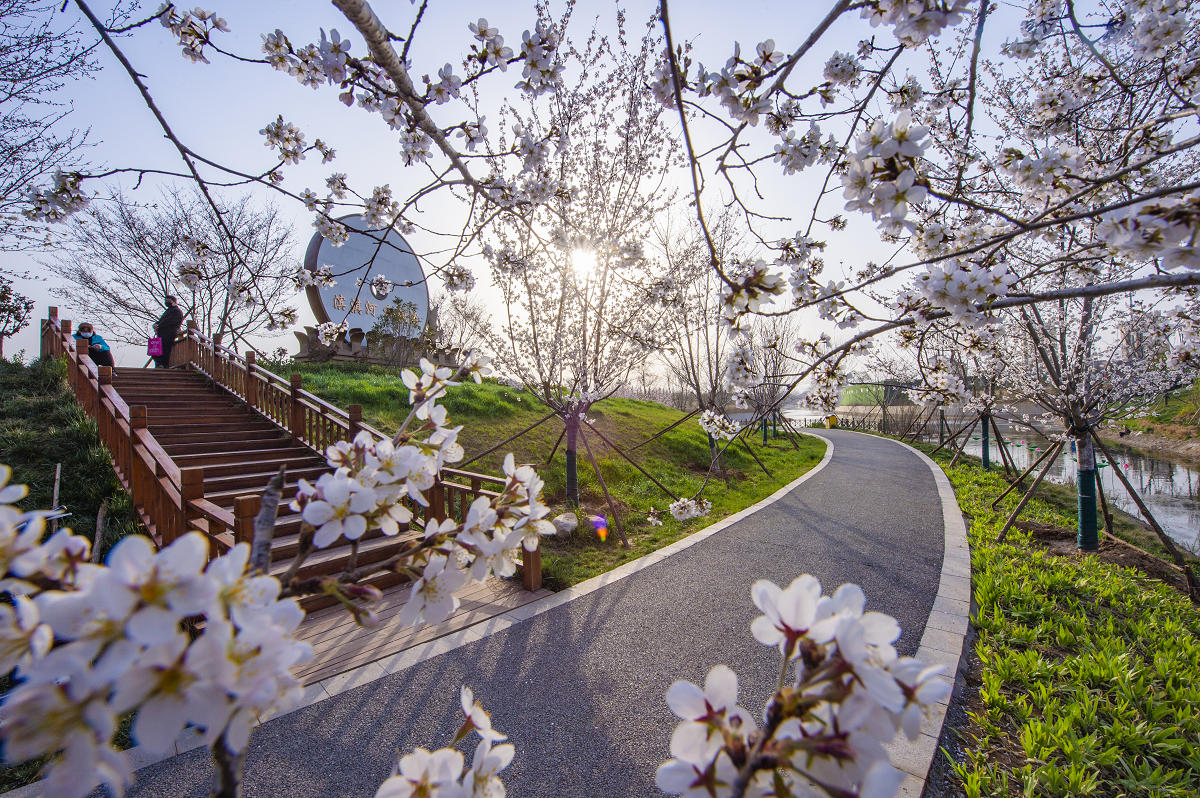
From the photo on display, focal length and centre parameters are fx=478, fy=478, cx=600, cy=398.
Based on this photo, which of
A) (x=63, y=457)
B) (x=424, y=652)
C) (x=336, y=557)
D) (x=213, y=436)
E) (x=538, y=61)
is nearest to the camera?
(x=538, y=61)

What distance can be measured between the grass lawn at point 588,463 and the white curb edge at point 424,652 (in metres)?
0.18

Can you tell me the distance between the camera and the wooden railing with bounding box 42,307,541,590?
358 cm

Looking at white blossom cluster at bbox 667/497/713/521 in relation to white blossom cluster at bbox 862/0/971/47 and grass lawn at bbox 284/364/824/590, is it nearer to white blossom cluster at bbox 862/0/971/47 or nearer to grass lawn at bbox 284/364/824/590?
grass lawn at bbox 284/364/824/590

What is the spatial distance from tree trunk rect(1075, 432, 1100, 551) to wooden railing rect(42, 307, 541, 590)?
597cm

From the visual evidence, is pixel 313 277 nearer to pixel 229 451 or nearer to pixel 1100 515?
pixel 229 451

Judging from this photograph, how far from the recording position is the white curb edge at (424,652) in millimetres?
2357

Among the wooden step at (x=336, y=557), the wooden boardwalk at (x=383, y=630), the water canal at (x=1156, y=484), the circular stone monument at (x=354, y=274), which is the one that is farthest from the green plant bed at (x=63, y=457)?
the water canal at (x=1156, y=484)

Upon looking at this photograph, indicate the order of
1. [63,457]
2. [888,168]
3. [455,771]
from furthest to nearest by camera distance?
[63,457] → [888,168] → [455,771]

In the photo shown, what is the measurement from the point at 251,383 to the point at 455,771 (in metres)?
8.61

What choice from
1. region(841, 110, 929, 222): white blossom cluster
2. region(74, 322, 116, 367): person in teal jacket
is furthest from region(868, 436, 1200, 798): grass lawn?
region(74, 322, 116, 367): person in teal jacket

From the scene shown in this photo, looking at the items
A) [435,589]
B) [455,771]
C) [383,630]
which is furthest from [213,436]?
[455,771]

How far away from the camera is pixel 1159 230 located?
1.15 metres

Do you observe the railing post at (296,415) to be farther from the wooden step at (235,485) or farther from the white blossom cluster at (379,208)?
the white blossom cluster at (379,208)

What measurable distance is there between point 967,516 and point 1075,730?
4.96m
